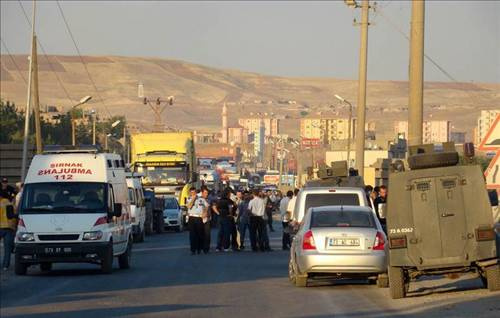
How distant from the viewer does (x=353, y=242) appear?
76.6 feet

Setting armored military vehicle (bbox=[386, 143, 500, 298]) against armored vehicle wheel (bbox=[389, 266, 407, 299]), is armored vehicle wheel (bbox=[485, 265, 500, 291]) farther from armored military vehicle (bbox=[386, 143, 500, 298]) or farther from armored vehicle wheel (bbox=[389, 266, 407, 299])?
armored vehicle wheel (bbox=[389, 266, 407, 299])

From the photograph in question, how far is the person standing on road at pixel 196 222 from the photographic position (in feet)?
119

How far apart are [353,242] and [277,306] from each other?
378 centimetres

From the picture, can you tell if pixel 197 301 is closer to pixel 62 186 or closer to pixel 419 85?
pixel 62 186

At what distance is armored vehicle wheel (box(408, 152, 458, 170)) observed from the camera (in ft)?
71.5

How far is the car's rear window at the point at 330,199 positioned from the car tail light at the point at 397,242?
→ 6.45 metres

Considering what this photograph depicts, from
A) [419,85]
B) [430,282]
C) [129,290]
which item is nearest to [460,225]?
[430,282]

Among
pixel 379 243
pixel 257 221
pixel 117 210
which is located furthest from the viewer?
pixel 257 221

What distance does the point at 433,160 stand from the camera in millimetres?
21812

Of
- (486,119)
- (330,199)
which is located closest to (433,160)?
A: (330,199)

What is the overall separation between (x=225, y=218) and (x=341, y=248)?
14533 millimetres

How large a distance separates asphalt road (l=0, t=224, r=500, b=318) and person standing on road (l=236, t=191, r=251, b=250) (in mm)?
8283

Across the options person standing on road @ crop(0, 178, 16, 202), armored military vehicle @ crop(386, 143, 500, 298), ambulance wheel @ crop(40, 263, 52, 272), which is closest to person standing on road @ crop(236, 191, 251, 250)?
person standing on road @ crop(0, 178, 16, 202)

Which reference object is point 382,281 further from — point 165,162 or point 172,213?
point 165,162
